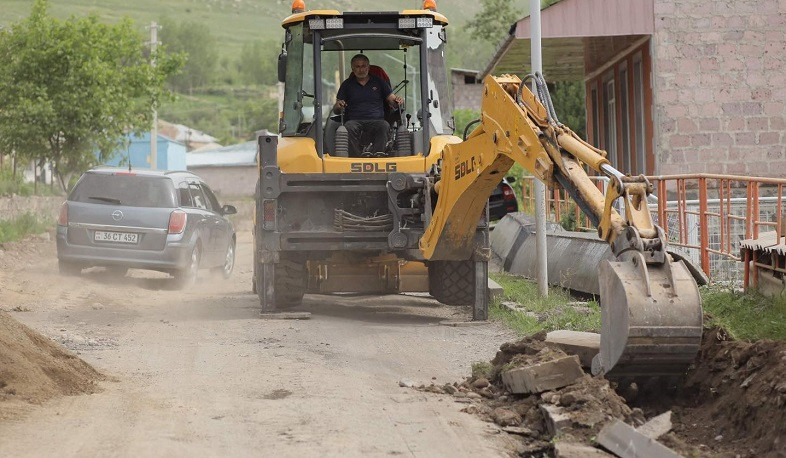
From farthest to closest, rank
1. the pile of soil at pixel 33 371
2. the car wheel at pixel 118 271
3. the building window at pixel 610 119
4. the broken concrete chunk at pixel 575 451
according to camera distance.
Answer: the building window at pixel 610 119
the car wheel at pixel 118 271
the pile of soil at pixel 33 371
the broken concrete chunk at pixel 575 451

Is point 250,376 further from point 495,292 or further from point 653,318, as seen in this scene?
point 495,292

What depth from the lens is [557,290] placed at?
14844mm

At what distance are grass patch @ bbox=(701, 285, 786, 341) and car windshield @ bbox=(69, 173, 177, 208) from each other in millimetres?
8963

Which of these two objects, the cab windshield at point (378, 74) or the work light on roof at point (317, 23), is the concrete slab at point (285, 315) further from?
the work light on roof at point (317, 23)

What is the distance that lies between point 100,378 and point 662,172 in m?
12.4

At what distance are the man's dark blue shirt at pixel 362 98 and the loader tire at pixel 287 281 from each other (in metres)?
1.75

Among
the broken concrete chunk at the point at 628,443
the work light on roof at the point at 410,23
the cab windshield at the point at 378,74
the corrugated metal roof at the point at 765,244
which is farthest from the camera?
the cab windshield at the point at 378,74

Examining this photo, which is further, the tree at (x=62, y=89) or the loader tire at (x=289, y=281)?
the tree at (x=62, y=89)

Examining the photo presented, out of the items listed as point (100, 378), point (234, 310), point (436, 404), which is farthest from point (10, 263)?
point (436, 404)

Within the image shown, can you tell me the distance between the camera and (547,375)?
7.83 metres

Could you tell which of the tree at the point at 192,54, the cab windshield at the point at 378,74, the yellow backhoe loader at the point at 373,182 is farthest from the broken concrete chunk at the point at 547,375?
the tree at the point at 192,54

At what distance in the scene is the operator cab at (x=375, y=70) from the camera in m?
13.6

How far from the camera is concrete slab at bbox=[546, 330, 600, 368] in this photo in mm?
8219

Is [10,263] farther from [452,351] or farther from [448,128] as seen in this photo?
[452,351]
